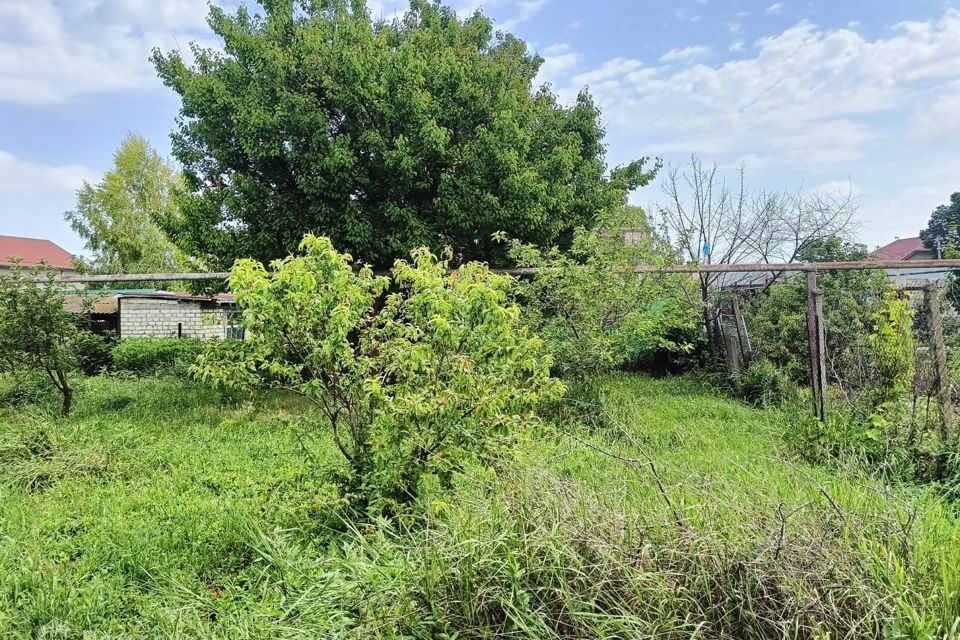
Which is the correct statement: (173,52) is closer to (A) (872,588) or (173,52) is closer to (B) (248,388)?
(B) (248,388)

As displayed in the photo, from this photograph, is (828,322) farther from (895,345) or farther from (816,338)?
(895,345)

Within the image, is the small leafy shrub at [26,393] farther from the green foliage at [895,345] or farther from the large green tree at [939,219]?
the large green tree at [939,219]

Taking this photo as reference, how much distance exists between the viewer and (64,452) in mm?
4180

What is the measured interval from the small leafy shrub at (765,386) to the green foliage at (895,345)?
64.9 inches

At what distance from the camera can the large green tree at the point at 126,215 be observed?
70.0 ft

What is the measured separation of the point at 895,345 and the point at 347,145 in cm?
618

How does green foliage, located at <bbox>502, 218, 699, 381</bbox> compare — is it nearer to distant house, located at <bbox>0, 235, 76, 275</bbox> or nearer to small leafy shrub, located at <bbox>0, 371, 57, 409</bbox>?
small leafy shrub, located at <bbox>0, 371, 57, 409</bbox>

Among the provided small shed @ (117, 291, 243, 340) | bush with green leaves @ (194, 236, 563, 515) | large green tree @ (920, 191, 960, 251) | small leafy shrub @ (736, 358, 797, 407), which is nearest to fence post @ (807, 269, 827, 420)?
small leafy shrub @ (736, 358, 797, 407)

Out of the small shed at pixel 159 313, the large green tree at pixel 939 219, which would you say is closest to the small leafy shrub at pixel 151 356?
the small shed at pixel 159 313

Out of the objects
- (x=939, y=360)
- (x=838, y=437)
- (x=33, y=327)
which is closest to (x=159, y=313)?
(x=33, y=327)

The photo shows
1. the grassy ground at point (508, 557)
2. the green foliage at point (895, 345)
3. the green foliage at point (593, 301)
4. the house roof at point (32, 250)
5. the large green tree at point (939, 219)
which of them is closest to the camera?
the grassy ground at point (508, 557)

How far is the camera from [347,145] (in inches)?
258

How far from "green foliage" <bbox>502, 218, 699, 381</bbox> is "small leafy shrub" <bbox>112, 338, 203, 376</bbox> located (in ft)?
22.9

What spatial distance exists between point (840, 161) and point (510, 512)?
8693 mm
